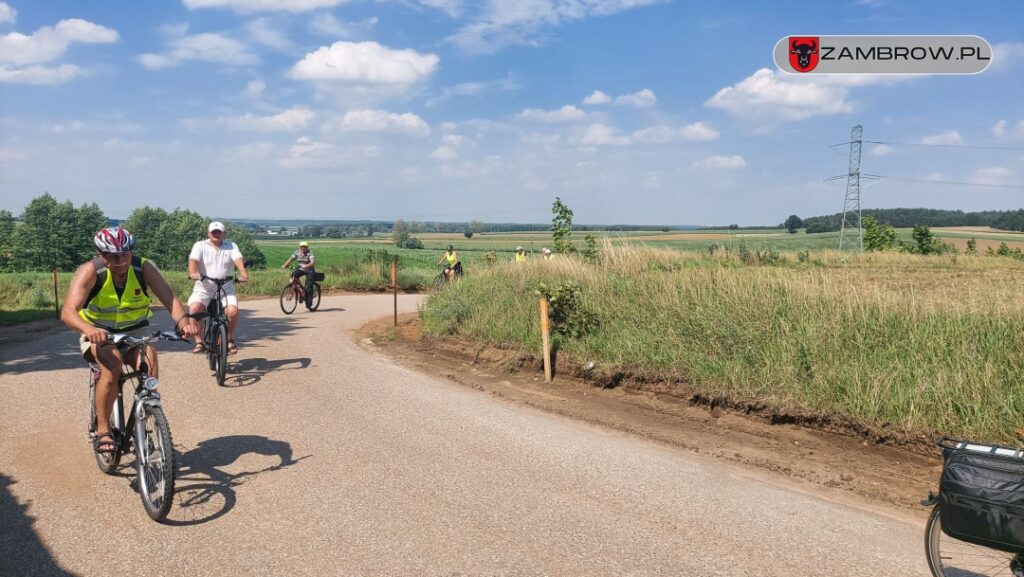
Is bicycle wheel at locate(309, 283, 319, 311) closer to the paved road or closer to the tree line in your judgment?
the paved road

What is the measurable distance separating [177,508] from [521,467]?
276 cm

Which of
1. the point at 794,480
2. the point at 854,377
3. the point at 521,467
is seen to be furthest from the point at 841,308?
the point at 521,467

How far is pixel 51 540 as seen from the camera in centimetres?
441

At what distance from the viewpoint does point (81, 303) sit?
4.98 metres

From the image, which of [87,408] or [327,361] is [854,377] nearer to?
[327,361]

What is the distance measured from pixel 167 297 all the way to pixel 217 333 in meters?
4.41

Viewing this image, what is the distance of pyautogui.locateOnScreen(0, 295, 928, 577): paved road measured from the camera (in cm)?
423

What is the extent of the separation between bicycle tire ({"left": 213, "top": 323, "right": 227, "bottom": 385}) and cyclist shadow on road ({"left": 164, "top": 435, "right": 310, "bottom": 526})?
2.70 m

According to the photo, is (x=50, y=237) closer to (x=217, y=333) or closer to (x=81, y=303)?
(x=217, y=333)

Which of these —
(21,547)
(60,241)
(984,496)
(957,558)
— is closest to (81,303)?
(21,547)

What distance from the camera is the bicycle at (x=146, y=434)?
4652 mm

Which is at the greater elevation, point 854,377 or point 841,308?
point 841,308

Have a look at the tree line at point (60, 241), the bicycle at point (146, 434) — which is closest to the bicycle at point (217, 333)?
the bicycle at point (146, 434)

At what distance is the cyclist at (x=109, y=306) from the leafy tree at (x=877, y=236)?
5452 cm
